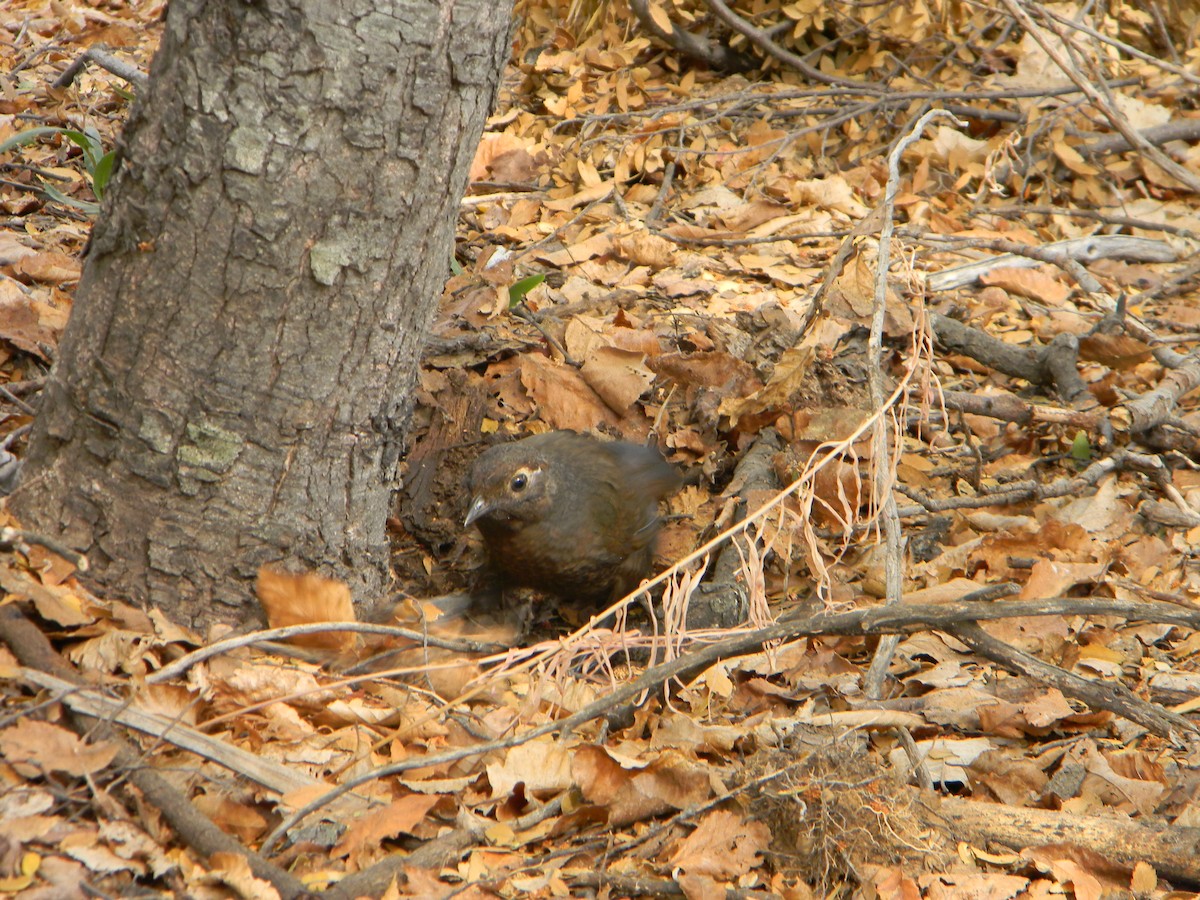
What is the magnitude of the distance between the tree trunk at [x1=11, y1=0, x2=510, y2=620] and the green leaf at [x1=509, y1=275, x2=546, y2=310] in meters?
2.02

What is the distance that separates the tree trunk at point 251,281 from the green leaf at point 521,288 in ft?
6.61

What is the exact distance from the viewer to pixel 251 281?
3.00 metres

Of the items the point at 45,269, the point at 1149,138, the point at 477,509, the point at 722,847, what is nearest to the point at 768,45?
the point at 1149,138

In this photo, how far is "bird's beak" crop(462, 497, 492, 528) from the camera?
4.30 metres

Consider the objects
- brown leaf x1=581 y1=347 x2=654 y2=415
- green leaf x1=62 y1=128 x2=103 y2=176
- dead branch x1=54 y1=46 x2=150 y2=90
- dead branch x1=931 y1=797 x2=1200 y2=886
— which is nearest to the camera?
dead branch x1=931 y1=797 x2=1200 y2=886

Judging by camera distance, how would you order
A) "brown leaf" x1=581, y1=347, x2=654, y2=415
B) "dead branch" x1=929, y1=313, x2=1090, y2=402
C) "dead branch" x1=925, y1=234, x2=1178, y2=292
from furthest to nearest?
"dead branch" x1=925, y1=234, x2=1178, y2=292
"dead branch" x1=929, y1=313, x2=1090, y2=402
"brown leaf" x1=581, y1=347, x2=654, y2=415

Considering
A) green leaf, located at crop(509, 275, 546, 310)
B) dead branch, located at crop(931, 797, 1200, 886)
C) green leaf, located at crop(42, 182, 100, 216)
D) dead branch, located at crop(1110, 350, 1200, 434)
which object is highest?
green leaf, located at crop(42, 182, 100, 216)

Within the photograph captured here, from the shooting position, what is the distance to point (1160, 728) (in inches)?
112

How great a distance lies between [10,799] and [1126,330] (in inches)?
209

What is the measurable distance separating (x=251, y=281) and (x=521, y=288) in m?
2.46

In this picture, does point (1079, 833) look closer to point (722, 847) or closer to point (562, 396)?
point (722, 847)

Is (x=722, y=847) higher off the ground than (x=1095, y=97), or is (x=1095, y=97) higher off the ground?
(x=1095, y=97)

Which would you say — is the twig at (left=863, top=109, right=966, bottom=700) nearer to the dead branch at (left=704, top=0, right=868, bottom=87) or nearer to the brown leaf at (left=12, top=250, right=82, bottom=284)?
the brown leaf at (left=12, top=250, right=82, bottom=284)

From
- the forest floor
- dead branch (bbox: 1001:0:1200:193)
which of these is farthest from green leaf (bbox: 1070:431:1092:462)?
dead branch (bbox: 1001:0:1200:193)
